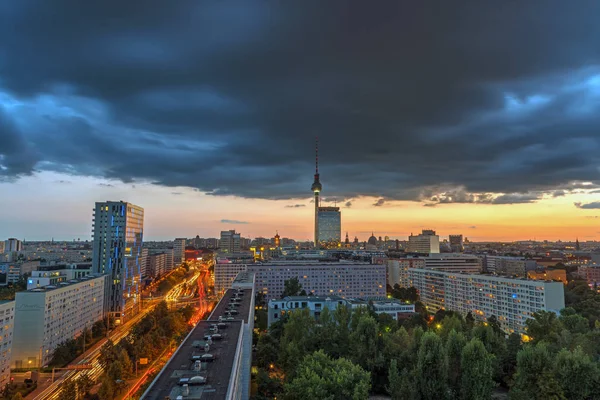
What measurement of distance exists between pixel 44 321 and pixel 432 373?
49855 millimetres

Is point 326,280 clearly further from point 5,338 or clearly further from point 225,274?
point 5,338

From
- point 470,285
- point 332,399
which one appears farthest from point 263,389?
point 470,285

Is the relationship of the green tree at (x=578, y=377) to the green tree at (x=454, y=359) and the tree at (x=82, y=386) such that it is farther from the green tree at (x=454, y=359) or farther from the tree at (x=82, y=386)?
the tree at (x=82, y=386)

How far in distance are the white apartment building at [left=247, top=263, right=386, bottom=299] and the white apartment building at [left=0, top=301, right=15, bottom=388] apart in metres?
62.5

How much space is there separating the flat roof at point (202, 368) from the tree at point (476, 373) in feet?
65.8

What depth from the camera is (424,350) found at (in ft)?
118

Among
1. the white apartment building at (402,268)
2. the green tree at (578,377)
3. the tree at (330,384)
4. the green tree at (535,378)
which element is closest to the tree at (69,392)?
the tree at (330,384)

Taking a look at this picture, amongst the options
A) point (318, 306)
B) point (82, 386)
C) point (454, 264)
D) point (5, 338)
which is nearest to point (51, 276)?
point (5, 338)

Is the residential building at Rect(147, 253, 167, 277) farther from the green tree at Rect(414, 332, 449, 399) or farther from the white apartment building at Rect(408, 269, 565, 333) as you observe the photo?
the green tree at Rect(414, 332, 449, 399)

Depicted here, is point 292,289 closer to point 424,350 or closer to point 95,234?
point 95,234

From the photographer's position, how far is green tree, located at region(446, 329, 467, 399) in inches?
1412

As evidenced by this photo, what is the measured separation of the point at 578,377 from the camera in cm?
3139

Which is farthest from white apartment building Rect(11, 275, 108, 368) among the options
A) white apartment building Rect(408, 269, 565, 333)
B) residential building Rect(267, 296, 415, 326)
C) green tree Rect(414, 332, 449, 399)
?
white apartment building Rect(408, 269, 565, 333)

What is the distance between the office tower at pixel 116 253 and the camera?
272ft
